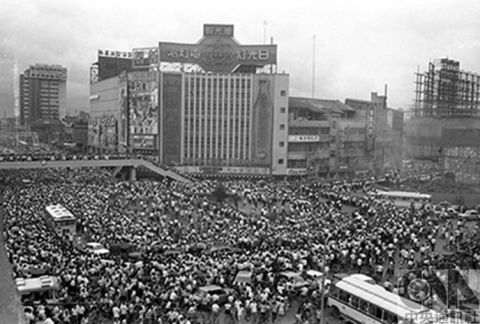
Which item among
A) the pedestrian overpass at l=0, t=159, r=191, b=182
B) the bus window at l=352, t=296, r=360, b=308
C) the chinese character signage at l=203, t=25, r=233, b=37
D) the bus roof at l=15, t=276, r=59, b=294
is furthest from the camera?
the chinese character signage at l=203, t=25, r=233, b=37

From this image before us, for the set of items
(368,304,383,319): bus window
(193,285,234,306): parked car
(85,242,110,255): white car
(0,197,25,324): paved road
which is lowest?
(0,197,25,324): paved road

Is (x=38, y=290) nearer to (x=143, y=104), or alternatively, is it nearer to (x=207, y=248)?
(x=207, y=248)

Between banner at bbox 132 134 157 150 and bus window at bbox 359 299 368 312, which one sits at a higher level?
banner at bbox 132 134 157 150

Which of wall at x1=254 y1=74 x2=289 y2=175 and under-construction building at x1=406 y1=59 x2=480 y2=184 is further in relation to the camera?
wall at x1=254 y1=74 x2=289 y2=175

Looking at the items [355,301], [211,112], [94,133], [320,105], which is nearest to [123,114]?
[211,112]

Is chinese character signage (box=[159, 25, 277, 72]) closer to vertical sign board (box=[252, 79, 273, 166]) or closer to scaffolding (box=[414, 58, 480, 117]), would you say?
vertical sign board (box=[252, 79, 273, 166])

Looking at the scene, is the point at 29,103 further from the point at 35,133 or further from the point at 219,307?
the point at 219,307

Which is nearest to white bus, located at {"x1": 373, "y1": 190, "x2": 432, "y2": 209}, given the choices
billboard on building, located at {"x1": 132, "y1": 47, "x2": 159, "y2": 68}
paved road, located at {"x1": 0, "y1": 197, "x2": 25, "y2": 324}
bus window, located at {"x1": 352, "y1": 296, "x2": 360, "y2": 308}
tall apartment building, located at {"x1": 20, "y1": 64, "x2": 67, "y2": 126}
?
bus window, located at {"x1": 352, "y1": 296, "x2": 360, "y2": 308}
